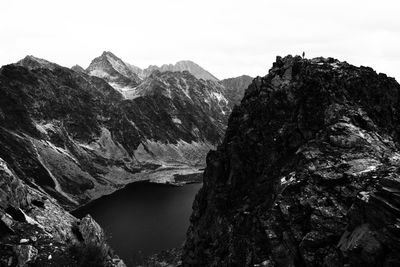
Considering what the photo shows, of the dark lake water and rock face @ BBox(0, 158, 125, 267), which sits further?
the dark lake water

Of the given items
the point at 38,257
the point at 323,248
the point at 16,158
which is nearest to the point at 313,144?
the point at 323,248

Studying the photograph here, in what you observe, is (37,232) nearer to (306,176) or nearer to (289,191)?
(289,191)

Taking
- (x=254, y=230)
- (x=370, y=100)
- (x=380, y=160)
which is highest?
(x=370, y=100)

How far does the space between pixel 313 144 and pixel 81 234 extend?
119 feet

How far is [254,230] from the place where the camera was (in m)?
59.9

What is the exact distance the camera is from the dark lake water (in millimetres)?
118875

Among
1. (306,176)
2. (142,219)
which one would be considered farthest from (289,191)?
(142,219)

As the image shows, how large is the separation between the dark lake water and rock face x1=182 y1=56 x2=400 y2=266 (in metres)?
33.0

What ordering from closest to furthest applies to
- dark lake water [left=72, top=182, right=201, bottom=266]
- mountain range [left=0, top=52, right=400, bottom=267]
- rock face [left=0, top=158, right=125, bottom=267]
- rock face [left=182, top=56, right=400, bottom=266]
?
rock face [left=0, top=158, right=125, bottom=267] → mountain range [left=0, top=52, right=400, bottom=267] → rock face [left=182, top=56, right=400, bottom=266] → dark lake water [left=72, top=182, right=201, bottom=266]

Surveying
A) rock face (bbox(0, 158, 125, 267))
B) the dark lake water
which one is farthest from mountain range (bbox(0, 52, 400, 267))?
the dark lake water

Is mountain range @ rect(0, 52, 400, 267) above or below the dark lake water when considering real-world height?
above

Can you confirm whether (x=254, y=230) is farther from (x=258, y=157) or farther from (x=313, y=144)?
(x=258, y=157)

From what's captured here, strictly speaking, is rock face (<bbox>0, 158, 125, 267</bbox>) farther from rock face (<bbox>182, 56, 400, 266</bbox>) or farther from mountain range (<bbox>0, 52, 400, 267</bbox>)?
Result: rock face (<bbox>182, 56, 400, 266</bbox>)

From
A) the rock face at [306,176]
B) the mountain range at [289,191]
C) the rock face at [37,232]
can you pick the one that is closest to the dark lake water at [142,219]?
the mountain range at [289,191]
